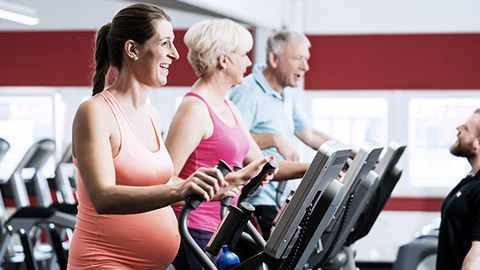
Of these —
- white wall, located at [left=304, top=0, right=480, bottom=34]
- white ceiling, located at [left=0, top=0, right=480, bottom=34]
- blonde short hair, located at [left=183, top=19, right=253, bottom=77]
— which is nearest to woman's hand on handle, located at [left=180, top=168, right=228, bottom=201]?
blonde short hair, located at [left=183, top=19, right=253, bottom=77]

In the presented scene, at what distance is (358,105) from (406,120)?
54cm

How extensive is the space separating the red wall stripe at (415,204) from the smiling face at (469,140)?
409 centimetres

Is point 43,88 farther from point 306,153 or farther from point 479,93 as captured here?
point 479,93

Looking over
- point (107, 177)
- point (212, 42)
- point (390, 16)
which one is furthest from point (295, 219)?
point (390, 16)

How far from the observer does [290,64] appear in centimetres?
380

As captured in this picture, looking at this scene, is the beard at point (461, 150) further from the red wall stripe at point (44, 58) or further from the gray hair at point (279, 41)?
the red wall stripe at point (44, 58)

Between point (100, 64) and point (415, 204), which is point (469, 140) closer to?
point (100, 64)

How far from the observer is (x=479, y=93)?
748 cm

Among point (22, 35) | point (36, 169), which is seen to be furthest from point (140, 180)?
point (22, 35)

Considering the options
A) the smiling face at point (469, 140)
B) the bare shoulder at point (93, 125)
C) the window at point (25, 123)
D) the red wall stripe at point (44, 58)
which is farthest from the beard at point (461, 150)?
the window at point (25, 123)

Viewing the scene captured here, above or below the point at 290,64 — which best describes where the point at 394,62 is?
below

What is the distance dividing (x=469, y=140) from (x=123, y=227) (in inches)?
87.8

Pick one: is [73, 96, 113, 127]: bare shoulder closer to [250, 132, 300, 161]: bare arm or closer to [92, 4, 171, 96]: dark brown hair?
[92, 4, 171, 96]: dark brown hair

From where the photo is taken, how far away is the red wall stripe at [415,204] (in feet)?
24.5
